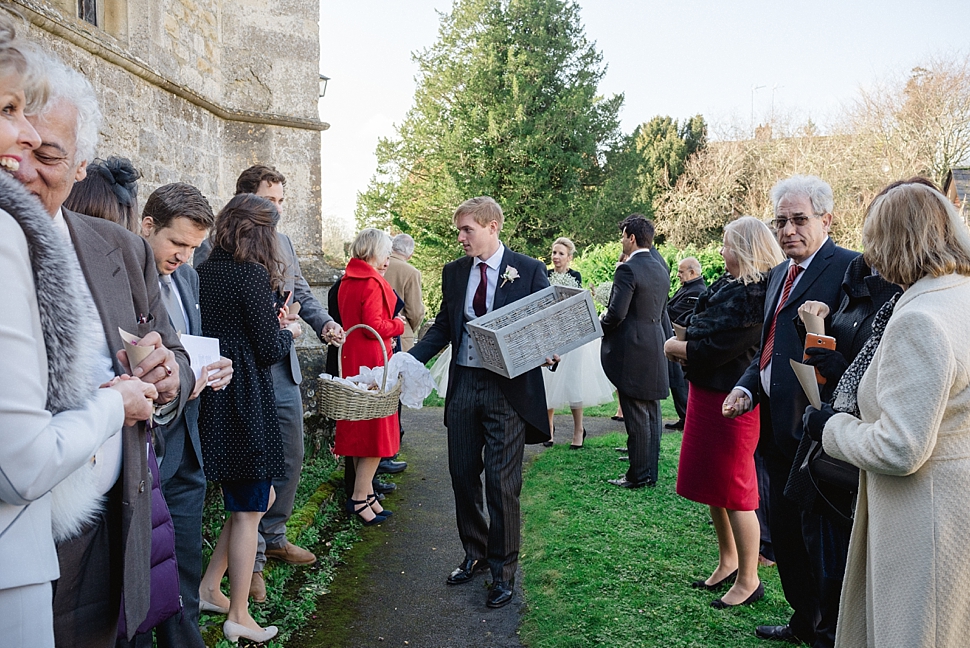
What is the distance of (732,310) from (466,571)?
2.37 metres

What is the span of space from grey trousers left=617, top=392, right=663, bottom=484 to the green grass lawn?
0.55 feet

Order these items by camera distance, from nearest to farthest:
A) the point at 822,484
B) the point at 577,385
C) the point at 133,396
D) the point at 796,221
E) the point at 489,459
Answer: the point at 133,396
the point at 822,484
the point at 796,221
the point at 489,459
the point at 577,385

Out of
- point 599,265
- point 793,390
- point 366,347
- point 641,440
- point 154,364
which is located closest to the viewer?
point 154,364

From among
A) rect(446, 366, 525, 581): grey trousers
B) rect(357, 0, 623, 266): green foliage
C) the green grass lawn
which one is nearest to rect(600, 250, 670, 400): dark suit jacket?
the green grass lawn

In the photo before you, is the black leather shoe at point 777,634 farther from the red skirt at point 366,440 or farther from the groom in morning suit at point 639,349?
the red skirt at point 366,440

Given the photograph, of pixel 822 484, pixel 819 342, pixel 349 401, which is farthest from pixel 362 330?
pixel 822 484

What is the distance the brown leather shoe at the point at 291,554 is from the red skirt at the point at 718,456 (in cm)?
245

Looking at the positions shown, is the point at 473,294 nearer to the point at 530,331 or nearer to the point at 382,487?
the point at 530,331

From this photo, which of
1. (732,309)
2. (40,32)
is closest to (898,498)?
(732,309)

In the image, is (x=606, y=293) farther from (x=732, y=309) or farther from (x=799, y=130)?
(x=799, y=130)

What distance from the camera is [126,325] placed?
2041mm

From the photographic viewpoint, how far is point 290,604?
4125mm

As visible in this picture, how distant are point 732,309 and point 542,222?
17.6 m

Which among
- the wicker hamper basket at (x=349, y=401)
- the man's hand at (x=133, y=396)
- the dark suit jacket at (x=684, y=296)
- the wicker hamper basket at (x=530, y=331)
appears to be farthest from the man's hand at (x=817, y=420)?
the dark suit jacket at (x=684, y=296)
